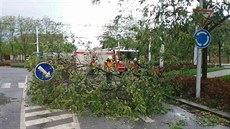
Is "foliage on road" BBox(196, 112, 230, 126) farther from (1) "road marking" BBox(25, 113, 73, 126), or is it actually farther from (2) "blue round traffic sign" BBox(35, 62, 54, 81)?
(2) "blue round traffic sign" BBox(35, 62, 54, 81)

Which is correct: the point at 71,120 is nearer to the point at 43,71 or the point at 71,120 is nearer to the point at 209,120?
the point at 43,71

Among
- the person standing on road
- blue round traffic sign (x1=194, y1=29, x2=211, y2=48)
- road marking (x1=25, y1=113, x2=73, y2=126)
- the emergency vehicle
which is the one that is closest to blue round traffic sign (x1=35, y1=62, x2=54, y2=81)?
the emergency vehicle

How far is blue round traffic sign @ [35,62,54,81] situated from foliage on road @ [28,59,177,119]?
0.48 m

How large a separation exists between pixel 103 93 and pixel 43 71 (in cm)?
202

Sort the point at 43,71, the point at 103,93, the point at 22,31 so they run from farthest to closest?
the point at 22,31, the point at 43,71, the point at 103,93

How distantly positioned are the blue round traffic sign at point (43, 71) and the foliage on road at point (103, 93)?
1.59ft

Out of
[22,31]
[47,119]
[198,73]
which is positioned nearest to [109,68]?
[47,119]

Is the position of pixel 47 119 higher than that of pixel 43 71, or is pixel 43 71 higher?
pixel 43 71

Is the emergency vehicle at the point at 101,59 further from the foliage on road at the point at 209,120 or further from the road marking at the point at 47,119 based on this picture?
the foliage on road at the point at 209,120

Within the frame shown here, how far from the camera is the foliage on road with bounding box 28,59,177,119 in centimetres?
839

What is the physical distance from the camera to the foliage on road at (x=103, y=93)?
839cm

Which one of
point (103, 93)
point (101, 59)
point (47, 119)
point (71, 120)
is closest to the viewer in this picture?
point (71, 120)

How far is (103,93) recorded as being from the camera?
348 inches

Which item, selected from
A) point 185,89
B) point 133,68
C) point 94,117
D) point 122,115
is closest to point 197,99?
point 185,89
